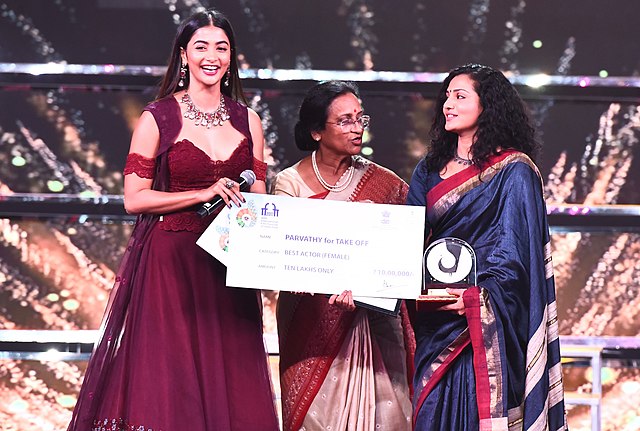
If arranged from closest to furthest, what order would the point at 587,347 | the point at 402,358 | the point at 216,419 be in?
1. the point at 216,419
2. the point at 402,358
3. the point at 587,347

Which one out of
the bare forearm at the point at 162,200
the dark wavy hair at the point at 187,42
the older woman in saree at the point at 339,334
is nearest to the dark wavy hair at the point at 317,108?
the older woman in saree at the point at 339,334

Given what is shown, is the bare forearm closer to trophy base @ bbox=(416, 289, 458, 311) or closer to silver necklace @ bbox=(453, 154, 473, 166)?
trophy base @ bbox=(416, 289, 458, 311)

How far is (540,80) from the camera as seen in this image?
4.79 metres

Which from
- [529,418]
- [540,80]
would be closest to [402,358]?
[529,418]

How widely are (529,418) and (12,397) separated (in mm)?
2604

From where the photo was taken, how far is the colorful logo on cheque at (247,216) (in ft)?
10.1

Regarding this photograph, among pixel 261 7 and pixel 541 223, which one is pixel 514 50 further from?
pixel 541 223

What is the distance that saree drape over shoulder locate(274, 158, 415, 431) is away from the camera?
11.4ft

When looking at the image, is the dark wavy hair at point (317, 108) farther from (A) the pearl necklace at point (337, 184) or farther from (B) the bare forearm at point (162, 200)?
(B) the bare forearm at point (162, 200)

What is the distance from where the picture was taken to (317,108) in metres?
3.74

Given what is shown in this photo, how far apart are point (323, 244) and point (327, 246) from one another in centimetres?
1

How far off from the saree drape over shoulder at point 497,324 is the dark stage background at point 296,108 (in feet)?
5.10

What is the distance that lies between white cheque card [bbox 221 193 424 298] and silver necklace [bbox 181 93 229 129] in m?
0.31

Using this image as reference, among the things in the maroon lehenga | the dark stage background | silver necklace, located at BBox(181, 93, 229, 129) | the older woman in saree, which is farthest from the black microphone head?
the dark stage background
